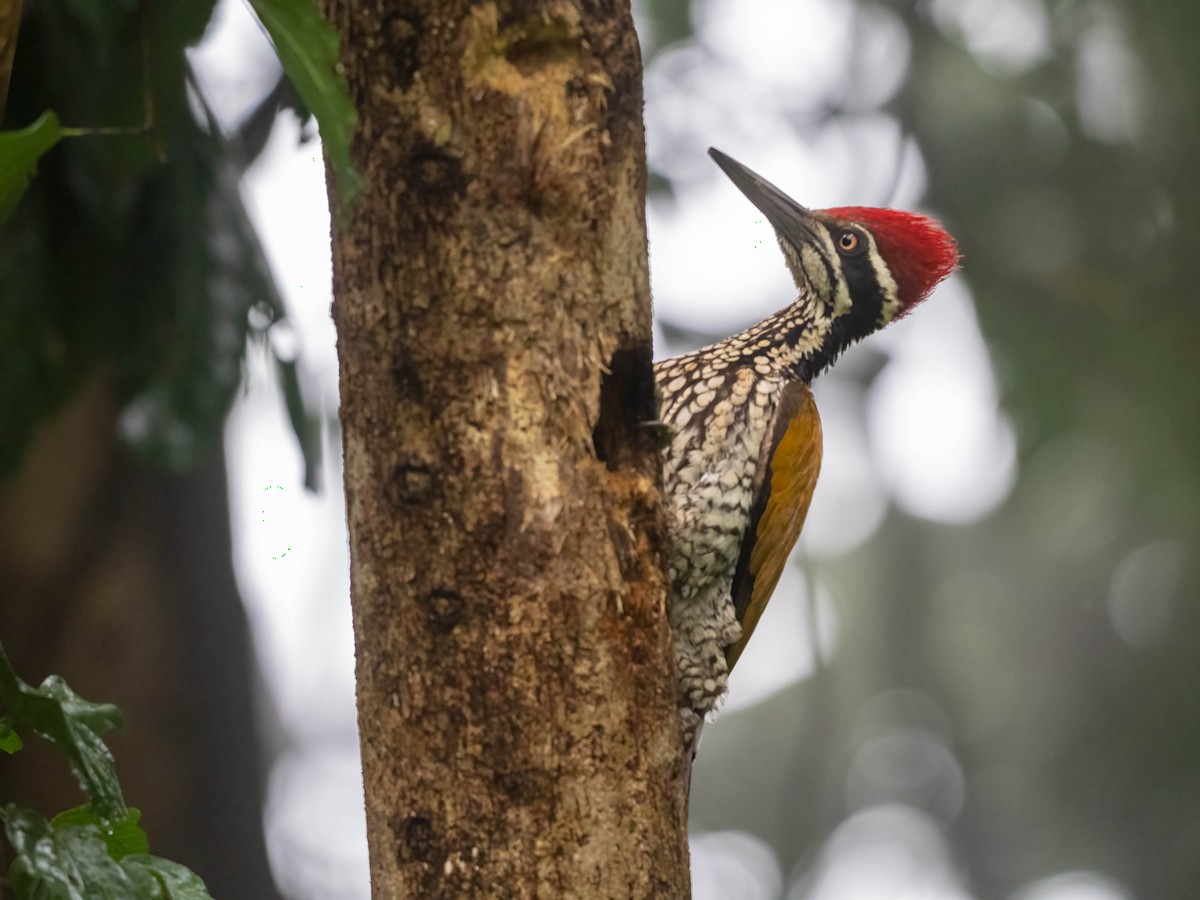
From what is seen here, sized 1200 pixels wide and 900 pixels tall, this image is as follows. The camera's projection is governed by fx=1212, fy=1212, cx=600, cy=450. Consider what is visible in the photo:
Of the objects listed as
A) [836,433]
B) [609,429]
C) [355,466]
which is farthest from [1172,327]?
[355,466]

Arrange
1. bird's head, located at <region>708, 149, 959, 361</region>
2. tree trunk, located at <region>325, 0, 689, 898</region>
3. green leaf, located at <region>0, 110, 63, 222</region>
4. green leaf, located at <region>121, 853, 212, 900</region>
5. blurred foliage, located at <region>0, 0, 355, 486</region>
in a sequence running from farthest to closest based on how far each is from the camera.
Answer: bird's head, located at <region>708, 149, 959, 361</region> < blurred foliage, located at <region>0, 0, 355, 486</region> < tree trunk, located at <region>325, 0, 689, 898</region> < green leaf, located at <region>121, 853, 212, 900</region> < green leaf, located at <region>0, 110, 63, 222</region>

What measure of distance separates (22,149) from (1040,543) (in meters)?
3.30

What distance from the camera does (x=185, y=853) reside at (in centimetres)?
254

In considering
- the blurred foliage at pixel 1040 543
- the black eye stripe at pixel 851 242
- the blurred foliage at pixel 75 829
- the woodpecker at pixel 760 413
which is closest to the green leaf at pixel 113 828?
the blurred foliage at pixel 75 829

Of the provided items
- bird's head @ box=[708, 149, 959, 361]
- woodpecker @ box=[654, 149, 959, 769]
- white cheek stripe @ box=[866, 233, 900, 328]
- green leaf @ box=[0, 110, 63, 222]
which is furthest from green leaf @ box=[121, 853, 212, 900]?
white cheek stripe @ box=[866, 233, 900, 328]

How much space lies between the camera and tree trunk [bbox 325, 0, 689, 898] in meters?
1.17

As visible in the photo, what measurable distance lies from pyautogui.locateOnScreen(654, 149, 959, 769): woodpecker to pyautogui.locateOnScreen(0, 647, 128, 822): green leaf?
3.02 ft

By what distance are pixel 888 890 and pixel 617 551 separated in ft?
8.40

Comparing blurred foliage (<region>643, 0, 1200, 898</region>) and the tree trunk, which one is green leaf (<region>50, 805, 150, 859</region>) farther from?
blurred foliage (<region>643, 0, 1200, 898</region>)

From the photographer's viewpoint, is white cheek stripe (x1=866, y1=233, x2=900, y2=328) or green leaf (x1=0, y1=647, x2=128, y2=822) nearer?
green leaf (x1=0, y1=647, x2=128, y2=822)

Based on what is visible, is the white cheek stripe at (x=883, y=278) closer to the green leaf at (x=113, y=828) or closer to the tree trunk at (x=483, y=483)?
the tree trunk at (x=483, y=483)

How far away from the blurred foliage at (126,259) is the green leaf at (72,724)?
3.10 feet

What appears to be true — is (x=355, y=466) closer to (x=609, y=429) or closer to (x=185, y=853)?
(x=609, y=429)

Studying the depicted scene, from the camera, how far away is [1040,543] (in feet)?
11.8
